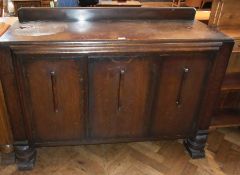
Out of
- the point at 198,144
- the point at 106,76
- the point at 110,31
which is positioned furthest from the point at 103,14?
the point at 198,144

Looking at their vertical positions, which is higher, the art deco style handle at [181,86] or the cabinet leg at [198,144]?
the art deco style handle at [181,86]

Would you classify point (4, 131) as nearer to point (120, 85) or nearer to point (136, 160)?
point (120, 85)

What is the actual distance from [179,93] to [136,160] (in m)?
0.57

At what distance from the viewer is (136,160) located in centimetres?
169

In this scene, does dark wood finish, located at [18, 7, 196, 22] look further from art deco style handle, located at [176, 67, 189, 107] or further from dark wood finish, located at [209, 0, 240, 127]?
art deco style handle, located at [176, 67, 189, 107]

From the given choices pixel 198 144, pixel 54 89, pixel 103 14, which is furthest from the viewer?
pixel 198 144

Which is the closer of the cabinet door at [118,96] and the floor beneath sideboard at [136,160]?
the cabinet door at [118,96]

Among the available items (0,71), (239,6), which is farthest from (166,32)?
(0,71)

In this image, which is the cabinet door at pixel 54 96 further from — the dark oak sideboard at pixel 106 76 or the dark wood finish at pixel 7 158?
the dark wood finish at pixel 7 158

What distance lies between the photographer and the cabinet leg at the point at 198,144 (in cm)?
167

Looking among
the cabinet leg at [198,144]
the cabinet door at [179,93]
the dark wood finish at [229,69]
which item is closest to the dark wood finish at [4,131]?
the cabinet door at [179,93]

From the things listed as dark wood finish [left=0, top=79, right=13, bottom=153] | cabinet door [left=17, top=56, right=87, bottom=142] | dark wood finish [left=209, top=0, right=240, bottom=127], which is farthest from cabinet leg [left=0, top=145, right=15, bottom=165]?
dark wood finish [left=209, top=0, right=240, bottom=127]

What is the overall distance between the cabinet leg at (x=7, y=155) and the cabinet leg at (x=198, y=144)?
122cm

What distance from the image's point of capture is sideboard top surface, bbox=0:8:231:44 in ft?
4.20
